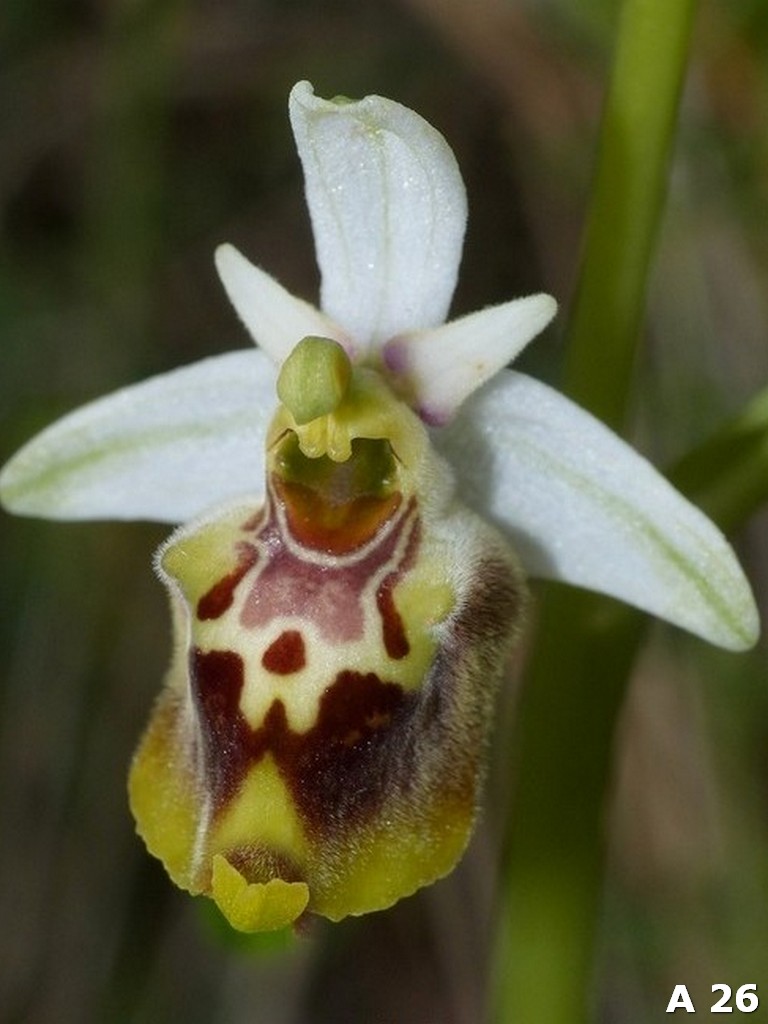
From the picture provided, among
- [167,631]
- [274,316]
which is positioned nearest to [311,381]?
[274,316]

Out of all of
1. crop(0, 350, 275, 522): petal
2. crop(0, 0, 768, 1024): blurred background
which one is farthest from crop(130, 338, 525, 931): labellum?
crop(0, 0, 768, 1024): blurred background

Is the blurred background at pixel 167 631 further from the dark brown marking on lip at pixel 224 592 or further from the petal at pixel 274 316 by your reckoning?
the dark brown marking on lip at pixel 224 592

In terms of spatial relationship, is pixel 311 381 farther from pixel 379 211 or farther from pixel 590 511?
pixel 590 511

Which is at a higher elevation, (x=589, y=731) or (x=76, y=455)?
(x=76, y=455)

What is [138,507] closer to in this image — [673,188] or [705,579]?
[705,579]

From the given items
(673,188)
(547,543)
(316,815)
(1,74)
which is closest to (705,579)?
(547,543)

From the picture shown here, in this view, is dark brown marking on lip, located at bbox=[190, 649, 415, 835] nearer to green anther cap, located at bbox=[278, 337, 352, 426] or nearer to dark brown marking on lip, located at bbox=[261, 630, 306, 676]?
dark brown marking on lip, located at bbox=[261, 630, 306, 676]

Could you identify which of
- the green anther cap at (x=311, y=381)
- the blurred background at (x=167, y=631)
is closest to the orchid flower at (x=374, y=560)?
the green anther cap at (x=311, y=381)
